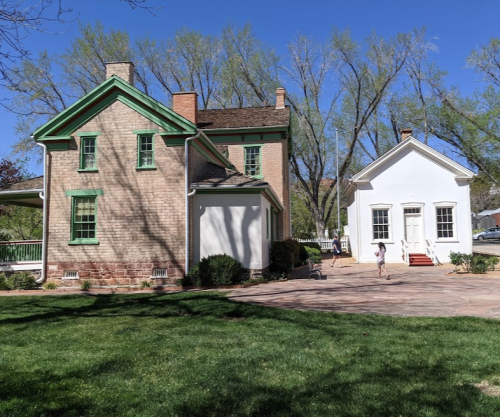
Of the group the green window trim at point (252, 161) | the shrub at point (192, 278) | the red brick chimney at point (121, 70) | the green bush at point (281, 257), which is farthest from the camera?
the green window trim at point (252, 161)

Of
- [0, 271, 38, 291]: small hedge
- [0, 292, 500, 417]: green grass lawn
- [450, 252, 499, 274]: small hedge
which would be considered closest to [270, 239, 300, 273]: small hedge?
[450, 252, 499, 274]: small hedge

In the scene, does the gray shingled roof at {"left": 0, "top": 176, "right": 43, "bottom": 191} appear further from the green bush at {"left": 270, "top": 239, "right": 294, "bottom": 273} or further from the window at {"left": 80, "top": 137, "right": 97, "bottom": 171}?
the green bush at {"left": 270, "top": 239, "right": 294, "bottom": 273}

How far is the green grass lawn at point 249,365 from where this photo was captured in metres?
4.40

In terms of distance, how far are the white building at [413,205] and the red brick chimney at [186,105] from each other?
392 inches

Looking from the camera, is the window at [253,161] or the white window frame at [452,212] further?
the window at [253,161]

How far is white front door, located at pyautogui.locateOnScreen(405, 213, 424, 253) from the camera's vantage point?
23531 millimetres

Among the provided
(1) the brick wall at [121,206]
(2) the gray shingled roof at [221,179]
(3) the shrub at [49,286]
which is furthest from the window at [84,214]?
(2) the gray shingled roof at [221,179]

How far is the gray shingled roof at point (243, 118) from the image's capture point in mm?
23494

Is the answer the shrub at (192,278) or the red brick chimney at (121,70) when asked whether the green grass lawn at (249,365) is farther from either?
the red brick chimney at (121,70)

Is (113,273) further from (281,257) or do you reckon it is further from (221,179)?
(281,257)

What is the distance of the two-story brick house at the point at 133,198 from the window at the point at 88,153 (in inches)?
1.6

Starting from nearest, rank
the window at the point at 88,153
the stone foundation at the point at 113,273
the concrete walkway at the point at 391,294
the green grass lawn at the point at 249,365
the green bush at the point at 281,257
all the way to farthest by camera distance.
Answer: the green grass lawn at the point at 249,365 → the concrete walkway at the point at 391,294 → the stone foundation at the point at 113,273 → the window at the point at 88,153 → the green bush at the point at 281,257

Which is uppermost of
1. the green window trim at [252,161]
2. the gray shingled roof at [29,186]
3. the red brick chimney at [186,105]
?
the red brick chimney at [186,105]

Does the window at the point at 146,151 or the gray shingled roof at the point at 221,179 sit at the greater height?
the window at the point at 146,151
